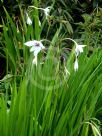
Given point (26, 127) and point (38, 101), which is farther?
point (38, 101)

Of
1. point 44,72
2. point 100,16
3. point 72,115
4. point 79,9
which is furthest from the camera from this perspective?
point 79,9

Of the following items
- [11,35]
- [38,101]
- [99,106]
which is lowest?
[99,106]

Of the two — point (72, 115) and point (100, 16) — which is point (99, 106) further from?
point (100, 16)

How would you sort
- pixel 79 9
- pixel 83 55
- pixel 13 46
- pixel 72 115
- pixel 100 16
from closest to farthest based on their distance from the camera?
pixel 72 115, pixel 83 55, pixel 13 46, pixel 100 16, pixel 79 9

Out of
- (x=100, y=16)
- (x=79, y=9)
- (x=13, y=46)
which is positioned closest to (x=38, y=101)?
(x=13, y=46)

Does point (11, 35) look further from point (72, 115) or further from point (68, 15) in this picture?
point (72, 115)

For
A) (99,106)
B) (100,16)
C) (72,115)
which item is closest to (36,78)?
(72,115)

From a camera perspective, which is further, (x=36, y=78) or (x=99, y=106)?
(x=99, y=106)

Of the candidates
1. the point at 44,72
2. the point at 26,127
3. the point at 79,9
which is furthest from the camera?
A: the point at 79,9

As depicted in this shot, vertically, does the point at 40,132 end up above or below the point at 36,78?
below
